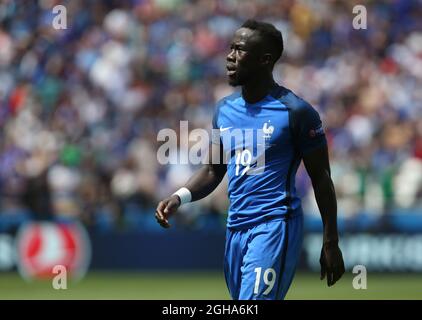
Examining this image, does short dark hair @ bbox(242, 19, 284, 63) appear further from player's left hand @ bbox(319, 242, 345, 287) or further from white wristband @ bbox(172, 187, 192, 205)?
player's left hand @ bbox(319, 242, 345, 287)

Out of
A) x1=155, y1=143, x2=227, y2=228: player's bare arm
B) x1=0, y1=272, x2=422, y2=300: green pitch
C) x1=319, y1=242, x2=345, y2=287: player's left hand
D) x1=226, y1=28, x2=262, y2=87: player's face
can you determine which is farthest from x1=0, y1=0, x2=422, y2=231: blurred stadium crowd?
x1=319, y1=242, x2=345, y2=287: player's left hand

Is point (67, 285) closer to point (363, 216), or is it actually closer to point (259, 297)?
point (363, 216)

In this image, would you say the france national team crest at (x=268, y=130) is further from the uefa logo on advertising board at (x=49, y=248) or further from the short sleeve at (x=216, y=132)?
the uefa logo on advertising board at (x=49, y=248)

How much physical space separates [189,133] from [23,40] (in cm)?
416

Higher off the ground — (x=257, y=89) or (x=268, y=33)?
(x=268, y=33)

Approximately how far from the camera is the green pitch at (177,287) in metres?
14.6

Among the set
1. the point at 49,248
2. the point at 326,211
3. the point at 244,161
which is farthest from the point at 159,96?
the point at 326,211

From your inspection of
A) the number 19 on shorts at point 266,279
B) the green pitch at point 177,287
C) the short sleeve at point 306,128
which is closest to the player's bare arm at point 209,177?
the short sleeve at point 306,128

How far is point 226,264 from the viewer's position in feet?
25.6

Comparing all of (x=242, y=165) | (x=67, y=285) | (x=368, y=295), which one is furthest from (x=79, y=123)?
(x=242, y=165)

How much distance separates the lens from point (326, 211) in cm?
754

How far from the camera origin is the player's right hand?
759 centimetres

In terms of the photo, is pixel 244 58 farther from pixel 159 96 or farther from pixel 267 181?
pixel 159 96

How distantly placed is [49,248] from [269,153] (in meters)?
9.35
